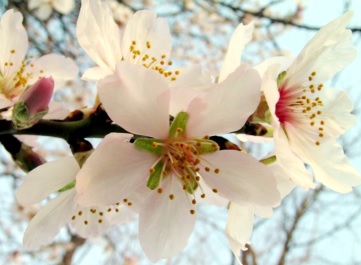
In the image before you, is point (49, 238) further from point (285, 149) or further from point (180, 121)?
point (285, 149)

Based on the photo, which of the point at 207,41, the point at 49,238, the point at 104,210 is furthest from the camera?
the point at 207,41

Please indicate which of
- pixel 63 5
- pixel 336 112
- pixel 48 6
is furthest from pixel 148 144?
pixel 48 6

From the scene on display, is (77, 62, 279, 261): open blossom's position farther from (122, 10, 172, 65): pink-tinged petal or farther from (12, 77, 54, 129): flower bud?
(122, 10, 172, 65): pink-tinged petal

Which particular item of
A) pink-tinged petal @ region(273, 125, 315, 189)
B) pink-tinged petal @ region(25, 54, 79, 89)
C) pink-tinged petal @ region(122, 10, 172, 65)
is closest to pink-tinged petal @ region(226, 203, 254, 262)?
pink-tinged petal @ region(273, 125, 315, 189)

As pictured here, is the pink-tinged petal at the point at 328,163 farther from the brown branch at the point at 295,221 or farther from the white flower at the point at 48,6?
the brown branch at the point at 295,221

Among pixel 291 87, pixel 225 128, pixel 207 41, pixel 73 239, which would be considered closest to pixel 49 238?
pixel 225 128

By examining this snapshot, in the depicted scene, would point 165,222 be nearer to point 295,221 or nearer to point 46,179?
point 46,179
